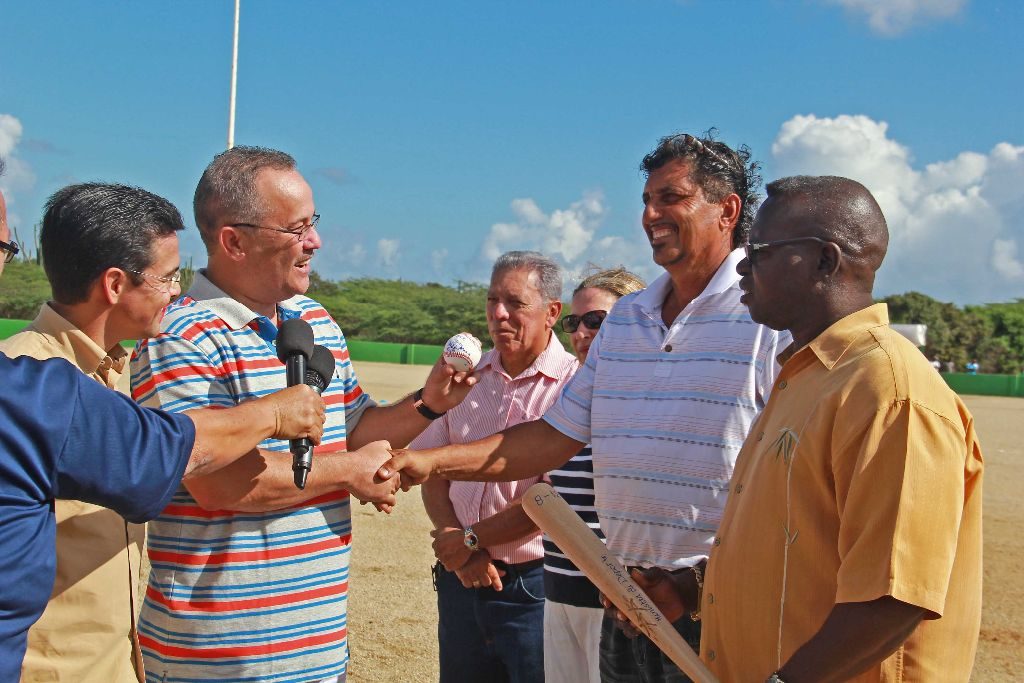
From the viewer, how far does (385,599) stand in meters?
8.84

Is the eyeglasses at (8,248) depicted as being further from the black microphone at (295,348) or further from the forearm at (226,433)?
the black microphone at (295,348)

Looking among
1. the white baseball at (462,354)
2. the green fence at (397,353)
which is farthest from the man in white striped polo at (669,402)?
the green fence at (397,353)

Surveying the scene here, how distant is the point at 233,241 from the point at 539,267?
216 cm

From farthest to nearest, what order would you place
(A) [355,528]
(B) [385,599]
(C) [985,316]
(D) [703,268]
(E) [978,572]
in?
(C) [985,316]
(A) [355,528]
(B) [385,599]
(D) [703,268]
(E) [978,572]

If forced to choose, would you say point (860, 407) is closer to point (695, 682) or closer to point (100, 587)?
point (695, 682)

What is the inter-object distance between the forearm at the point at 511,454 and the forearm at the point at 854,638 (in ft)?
6.75

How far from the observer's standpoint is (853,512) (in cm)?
242

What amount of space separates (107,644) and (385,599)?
5.68 metres

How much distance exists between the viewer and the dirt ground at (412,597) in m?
7.40

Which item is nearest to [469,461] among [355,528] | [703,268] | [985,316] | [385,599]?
[703,268]

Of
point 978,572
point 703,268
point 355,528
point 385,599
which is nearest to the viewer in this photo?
point 978,572

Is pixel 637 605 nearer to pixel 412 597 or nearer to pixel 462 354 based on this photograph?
pixel 462 354

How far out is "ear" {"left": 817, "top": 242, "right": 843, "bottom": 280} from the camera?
9.19 ft

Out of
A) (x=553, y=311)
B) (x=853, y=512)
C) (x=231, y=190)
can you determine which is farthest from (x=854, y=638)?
(x=553, y=311)
